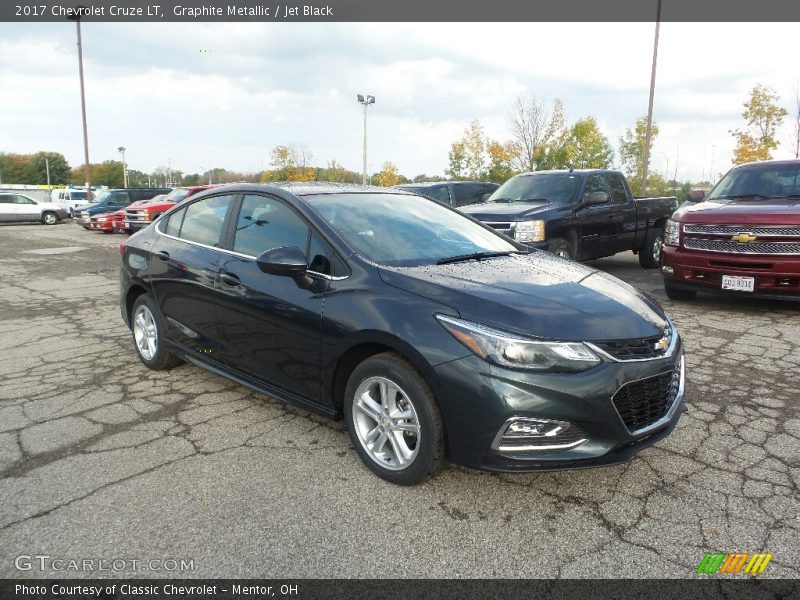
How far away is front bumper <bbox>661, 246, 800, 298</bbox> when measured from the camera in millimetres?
6176

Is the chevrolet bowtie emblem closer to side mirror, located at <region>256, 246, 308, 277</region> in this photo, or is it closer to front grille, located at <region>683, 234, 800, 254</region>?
front grille, located at <region>683, 234, 800, 254</region>

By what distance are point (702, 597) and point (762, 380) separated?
9.74 ft

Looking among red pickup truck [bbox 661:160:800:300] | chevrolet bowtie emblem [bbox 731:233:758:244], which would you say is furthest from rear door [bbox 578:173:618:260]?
chevrolet bowtie emblem [bbox 731:233:758:244]

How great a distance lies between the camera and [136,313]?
197 inches

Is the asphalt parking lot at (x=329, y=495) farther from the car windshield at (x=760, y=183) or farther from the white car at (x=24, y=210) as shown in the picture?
the white car at (x=24, y=210)

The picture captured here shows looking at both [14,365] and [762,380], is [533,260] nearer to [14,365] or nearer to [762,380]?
[762,380]

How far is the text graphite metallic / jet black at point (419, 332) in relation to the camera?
8.51ft

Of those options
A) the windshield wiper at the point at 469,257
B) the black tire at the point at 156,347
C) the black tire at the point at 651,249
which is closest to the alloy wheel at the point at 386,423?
the windshield wiper at the point at 469,257

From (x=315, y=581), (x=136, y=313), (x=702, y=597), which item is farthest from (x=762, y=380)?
(x=136, y=313)

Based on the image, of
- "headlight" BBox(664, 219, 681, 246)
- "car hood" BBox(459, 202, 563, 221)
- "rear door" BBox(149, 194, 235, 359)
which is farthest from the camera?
"car hood" BBox(459, 202, 563, 221)

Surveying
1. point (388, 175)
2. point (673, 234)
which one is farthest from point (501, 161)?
point (673, 234)

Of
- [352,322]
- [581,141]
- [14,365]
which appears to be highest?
[581,141]

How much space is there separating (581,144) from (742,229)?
82.4 ft

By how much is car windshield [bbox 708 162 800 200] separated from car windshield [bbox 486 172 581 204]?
1951 mm
